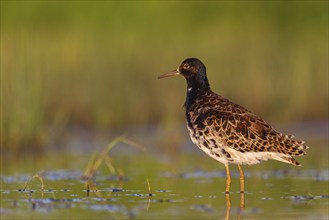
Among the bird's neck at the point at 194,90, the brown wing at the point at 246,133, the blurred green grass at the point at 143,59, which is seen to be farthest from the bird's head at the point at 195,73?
the blurred green grass at the point at 143,59

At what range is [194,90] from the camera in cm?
1410

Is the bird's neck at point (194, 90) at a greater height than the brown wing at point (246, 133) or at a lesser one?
greater

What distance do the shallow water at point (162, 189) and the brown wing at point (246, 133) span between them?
0.56 metres

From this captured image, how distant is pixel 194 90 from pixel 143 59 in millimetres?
7412

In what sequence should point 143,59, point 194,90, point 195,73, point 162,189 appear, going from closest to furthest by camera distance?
point 162,189, point 194,90, point 195,73, point 143,59

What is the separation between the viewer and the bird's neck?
13891 millimetres

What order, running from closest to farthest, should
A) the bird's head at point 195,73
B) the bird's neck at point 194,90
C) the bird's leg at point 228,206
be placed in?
the bird's leg at point 228,206 → the bird's neck at point 194,90 → the bird's head at point 195,73

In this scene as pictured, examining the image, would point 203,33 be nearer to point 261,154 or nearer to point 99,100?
point 99,100

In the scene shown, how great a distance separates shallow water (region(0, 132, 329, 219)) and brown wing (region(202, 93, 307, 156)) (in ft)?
1.85

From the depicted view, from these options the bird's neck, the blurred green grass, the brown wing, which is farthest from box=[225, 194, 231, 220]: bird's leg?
the blurred green grass

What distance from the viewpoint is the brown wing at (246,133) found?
12.6m

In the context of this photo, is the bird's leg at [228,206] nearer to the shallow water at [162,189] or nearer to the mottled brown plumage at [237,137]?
the shallow water at [162,189]

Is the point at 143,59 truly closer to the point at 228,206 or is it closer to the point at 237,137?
the point at 237,137

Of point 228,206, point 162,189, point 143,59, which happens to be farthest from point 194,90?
point 143,59
